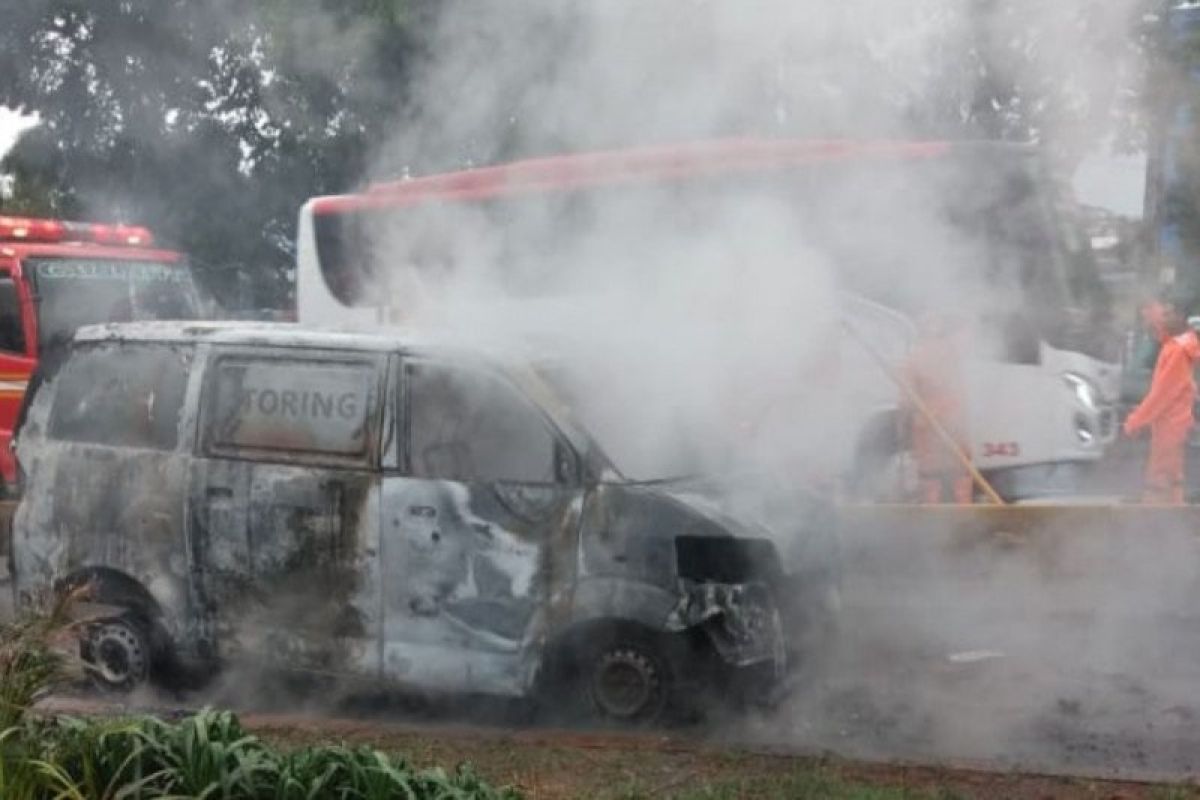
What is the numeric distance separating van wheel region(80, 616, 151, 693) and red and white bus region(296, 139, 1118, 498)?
175cm

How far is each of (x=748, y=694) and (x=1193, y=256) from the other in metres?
3.37

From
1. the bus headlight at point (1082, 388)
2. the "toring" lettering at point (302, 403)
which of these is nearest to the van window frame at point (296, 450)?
the "toring" lettering at point (302, 403)

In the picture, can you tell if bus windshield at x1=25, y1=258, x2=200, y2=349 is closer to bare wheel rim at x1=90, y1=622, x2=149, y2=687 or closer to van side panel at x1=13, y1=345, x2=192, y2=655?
van side panel at x1=13, y1=345, x2=192, y2=655

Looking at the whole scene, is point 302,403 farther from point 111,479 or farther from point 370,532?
point 111,479

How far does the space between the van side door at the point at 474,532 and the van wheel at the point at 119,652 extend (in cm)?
119

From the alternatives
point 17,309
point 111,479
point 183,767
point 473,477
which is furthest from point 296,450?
point 17,309

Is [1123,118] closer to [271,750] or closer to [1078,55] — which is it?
[1078,55]

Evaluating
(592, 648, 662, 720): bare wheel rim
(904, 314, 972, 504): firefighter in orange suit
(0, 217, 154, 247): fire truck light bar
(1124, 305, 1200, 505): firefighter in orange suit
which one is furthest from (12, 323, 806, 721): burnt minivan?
(0, 217, 154, 247): fire truck light bar

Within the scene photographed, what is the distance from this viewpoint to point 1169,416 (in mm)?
10250

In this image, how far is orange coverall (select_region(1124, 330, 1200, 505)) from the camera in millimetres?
10211

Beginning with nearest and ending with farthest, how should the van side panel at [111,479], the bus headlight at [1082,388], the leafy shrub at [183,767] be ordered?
the leafy shrub at [183,767] → the van side panel at [111,479] → the bus headlight at [1082,388]

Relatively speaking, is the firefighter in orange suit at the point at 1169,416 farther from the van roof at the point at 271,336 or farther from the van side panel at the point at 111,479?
the van side panel at the point at 111,479

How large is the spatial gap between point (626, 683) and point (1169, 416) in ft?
20.4

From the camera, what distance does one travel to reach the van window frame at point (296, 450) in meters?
5.81
